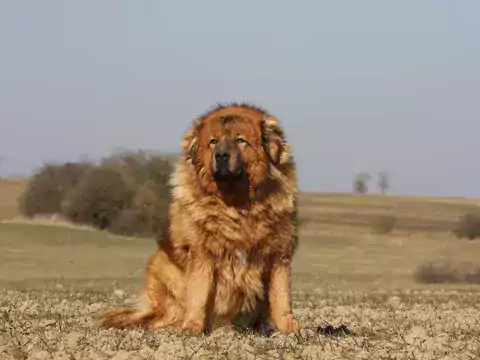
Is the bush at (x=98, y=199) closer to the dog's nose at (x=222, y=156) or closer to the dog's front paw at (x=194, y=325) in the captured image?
the dog's front paw at (x=194, y=325)

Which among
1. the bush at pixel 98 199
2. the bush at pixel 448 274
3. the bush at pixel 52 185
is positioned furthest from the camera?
the bush at pixel 52 185

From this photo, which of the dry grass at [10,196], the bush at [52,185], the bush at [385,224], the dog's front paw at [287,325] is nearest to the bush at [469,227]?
the bush at [385,224]

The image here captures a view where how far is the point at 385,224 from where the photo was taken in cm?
6366

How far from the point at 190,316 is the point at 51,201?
4987 centimetres

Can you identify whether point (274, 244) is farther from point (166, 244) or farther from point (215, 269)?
point (166, 244)

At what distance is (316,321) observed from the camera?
9.95m

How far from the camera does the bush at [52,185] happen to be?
55.6 metres

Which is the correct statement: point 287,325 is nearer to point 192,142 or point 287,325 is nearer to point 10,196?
point 192,142

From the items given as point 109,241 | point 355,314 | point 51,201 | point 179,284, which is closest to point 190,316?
point 179,284

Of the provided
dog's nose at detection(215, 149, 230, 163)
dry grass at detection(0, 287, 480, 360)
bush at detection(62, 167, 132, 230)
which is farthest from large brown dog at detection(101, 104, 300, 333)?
bush at detection(62, 167, 132, 230)

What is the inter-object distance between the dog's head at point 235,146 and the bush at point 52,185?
46.9 metres

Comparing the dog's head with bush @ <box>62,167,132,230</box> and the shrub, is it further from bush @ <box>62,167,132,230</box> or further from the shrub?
bush @ <box>62,167,132,230</box>

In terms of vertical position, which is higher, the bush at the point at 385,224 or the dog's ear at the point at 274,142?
the dog's ear at the point at 274,142

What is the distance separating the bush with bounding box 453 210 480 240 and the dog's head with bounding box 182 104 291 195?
156ft
